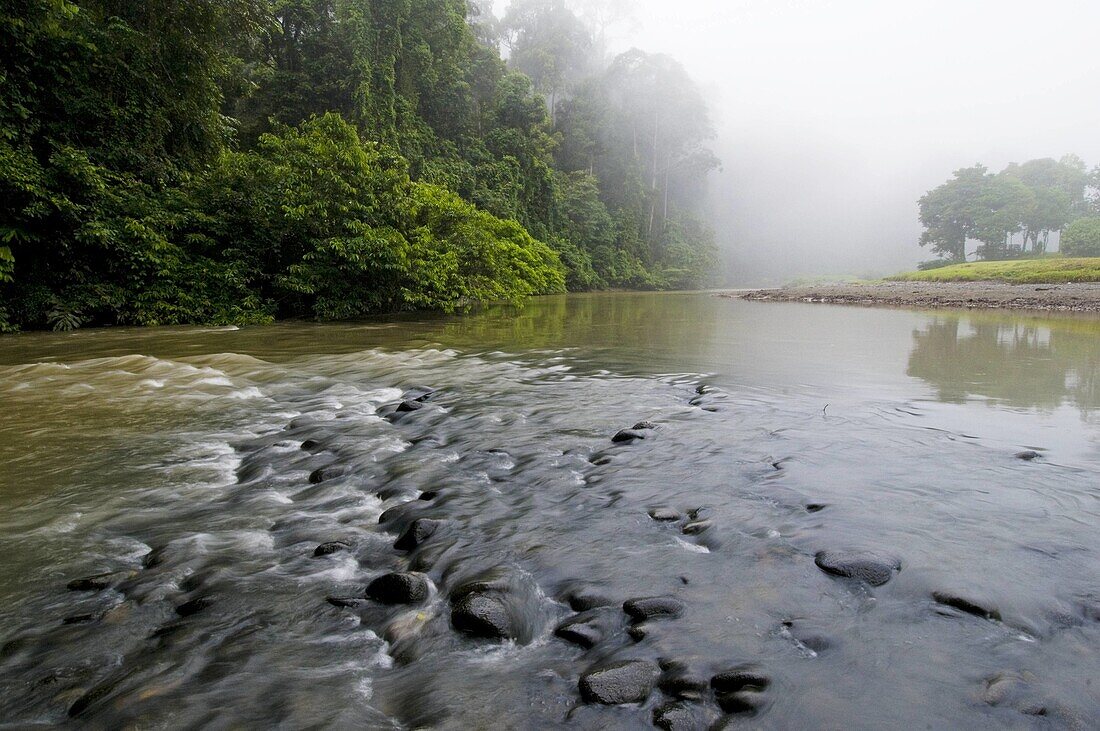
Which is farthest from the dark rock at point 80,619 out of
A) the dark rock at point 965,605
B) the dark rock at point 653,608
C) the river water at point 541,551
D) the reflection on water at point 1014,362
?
the reflection on water at point 1014,362

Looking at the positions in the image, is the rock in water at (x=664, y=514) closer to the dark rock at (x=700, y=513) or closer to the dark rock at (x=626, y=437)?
the dark rock at (x=700, y=513)

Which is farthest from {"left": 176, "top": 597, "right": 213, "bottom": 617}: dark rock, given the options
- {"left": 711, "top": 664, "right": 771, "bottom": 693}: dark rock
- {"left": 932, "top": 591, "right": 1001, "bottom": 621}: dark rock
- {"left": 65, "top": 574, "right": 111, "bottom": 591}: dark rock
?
{"left": 932, "top": 591, "right": 1001, "bottom": 621}: dark rock

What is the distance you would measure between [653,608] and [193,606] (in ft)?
6.04

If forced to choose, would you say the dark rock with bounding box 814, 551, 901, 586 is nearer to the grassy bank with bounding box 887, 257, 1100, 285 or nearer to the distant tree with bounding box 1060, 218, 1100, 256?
the grassy bank with bounding box 887, 257, 1100, 285

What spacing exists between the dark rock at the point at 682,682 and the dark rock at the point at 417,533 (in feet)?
4.64

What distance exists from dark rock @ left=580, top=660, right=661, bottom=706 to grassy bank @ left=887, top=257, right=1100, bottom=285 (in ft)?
113

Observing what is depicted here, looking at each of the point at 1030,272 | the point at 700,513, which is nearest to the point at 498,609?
the point at 700,513

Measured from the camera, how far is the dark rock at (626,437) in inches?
181

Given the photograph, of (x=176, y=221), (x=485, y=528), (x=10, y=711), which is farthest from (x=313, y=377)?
(x=176, y=221)

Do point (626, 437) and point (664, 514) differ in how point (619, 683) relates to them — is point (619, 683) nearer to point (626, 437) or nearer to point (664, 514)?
point (664, 514)

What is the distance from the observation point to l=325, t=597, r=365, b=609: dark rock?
2.29 m

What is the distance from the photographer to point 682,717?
5.48 feet

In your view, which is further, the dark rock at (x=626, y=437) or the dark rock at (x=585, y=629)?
the dark rock at (x=626, y=437)

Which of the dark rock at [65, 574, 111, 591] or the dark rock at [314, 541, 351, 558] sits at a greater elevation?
the dark rock at [65, 574, 111, 591]
